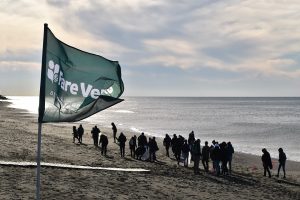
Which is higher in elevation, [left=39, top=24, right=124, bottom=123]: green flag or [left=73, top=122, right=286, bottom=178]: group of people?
[left=39, top=24, right=124, bottom=123]: green flag

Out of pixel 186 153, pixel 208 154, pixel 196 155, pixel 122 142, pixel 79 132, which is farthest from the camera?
pixel 79 132

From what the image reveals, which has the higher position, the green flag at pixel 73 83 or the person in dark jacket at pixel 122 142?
the green flag at pixel 73 83

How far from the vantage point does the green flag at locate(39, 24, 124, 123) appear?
7203mm

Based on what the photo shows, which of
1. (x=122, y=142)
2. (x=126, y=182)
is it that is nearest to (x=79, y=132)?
(x=122, y=142)

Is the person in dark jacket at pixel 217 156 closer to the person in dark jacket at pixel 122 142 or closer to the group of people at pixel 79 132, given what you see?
the person in dark jacket at pixel 122 142

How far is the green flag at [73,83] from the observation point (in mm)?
7203

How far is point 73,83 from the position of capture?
7754mm

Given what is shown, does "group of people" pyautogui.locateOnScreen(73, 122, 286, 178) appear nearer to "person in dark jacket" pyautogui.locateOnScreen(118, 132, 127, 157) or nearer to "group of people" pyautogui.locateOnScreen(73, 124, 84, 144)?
"person in dark jacket" pyautogui.locateOnScreen(118, 132, 127, 157)

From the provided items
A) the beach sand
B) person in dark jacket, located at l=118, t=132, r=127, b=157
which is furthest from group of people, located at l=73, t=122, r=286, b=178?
the beach sand

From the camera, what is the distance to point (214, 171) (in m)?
19.7

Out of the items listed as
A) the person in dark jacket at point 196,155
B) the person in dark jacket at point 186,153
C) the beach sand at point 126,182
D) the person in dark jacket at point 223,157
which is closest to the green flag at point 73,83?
the beach sand at point 126,182

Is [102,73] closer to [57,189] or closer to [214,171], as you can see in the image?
[57,189]

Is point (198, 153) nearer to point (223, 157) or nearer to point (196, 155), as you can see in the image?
point (196, 155)

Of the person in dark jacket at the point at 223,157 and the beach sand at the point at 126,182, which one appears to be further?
the person in dark jacket at the point at 223,157
